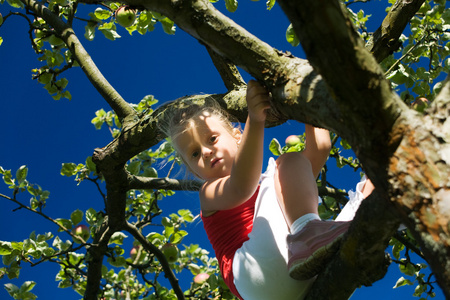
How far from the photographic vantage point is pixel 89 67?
281 centimetres

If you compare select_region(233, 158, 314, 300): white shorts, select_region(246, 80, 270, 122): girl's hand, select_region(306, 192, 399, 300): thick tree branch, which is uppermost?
select_region(246, 80, 270, 122): girl's hand

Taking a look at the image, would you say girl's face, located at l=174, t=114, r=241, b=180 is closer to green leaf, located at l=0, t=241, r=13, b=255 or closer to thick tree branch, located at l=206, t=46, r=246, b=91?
thick tree branch, located at l=206, t=46, r=246, b=91

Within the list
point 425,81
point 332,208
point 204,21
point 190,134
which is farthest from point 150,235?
point 204,21

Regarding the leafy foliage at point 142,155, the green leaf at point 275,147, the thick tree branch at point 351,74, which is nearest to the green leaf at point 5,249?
the leafy foliage at point 142,155

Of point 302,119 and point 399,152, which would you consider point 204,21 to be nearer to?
point 302,119

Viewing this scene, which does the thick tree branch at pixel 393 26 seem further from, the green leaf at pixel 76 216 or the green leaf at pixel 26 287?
the green leaf at pixel 26 287

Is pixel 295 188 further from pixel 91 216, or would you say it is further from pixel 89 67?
pixel 91 216

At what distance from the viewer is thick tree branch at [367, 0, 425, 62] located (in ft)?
6.66

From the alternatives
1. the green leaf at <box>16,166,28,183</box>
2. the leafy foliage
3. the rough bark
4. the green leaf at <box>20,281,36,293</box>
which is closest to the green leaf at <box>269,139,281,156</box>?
the leafy foliage

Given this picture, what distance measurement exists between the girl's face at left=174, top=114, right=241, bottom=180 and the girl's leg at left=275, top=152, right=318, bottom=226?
32cm

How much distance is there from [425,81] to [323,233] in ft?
6.00

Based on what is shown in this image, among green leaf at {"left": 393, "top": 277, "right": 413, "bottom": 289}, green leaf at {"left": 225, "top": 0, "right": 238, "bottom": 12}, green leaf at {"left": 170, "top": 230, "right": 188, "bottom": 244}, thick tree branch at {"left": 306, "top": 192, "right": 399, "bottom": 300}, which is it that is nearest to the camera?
thick tree branch at {"left": 306, "top": 192, "right": 399, "bottom": 300}

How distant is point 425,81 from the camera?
9.75 ft

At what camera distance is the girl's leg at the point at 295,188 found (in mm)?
1685
